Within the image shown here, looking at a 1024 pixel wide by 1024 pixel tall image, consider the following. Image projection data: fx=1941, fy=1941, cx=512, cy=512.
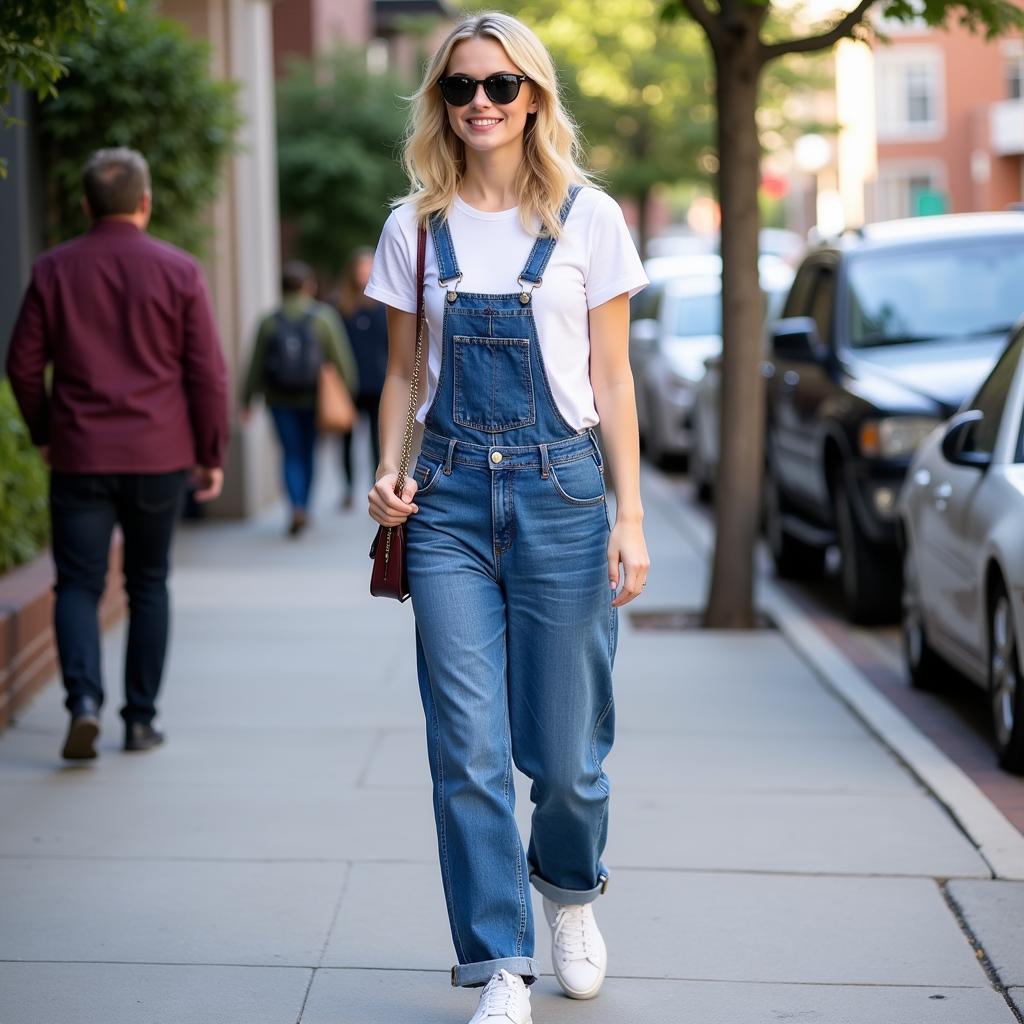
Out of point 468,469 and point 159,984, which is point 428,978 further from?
point 468,469

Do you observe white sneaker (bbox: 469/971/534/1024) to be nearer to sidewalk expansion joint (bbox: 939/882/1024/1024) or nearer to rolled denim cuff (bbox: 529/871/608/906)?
rolled denim cuff (bbox: 529/871/608/906)

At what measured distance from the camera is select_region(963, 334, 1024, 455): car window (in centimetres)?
684

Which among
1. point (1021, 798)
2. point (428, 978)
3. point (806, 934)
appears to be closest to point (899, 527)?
point (1021, 798)

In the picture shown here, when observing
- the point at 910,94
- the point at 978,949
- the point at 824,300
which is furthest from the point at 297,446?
the point at 910,94

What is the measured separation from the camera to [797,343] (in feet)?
32.0

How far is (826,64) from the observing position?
117 ft

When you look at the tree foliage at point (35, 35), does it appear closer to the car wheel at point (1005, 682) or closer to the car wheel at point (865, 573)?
the car wheel at point (1005, 682)

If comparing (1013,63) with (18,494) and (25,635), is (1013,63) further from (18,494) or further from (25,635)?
(25,635)

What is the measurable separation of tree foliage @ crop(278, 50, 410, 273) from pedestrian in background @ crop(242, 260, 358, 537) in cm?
1084

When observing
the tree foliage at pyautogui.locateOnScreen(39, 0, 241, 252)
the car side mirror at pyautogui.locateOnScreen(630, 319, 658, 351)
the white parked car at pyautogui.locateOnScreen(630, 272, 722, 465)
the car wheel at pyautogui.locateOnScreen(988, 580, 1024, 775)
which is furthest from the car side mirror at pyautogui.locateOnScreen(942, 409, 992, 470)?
the car side mirror at pyautogui.locateOnScreen(630, 319, 658, 351)

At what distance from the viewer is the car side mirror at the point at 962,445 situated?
6571mm

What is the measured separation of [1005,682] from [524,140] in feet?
10.1

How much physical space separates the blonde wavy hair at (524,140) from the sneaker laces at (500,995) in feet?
4.85

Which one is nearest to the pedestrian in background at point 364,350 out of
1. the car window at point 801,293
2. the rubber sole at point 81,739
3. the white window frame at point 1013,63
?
the car window at point 801,293
